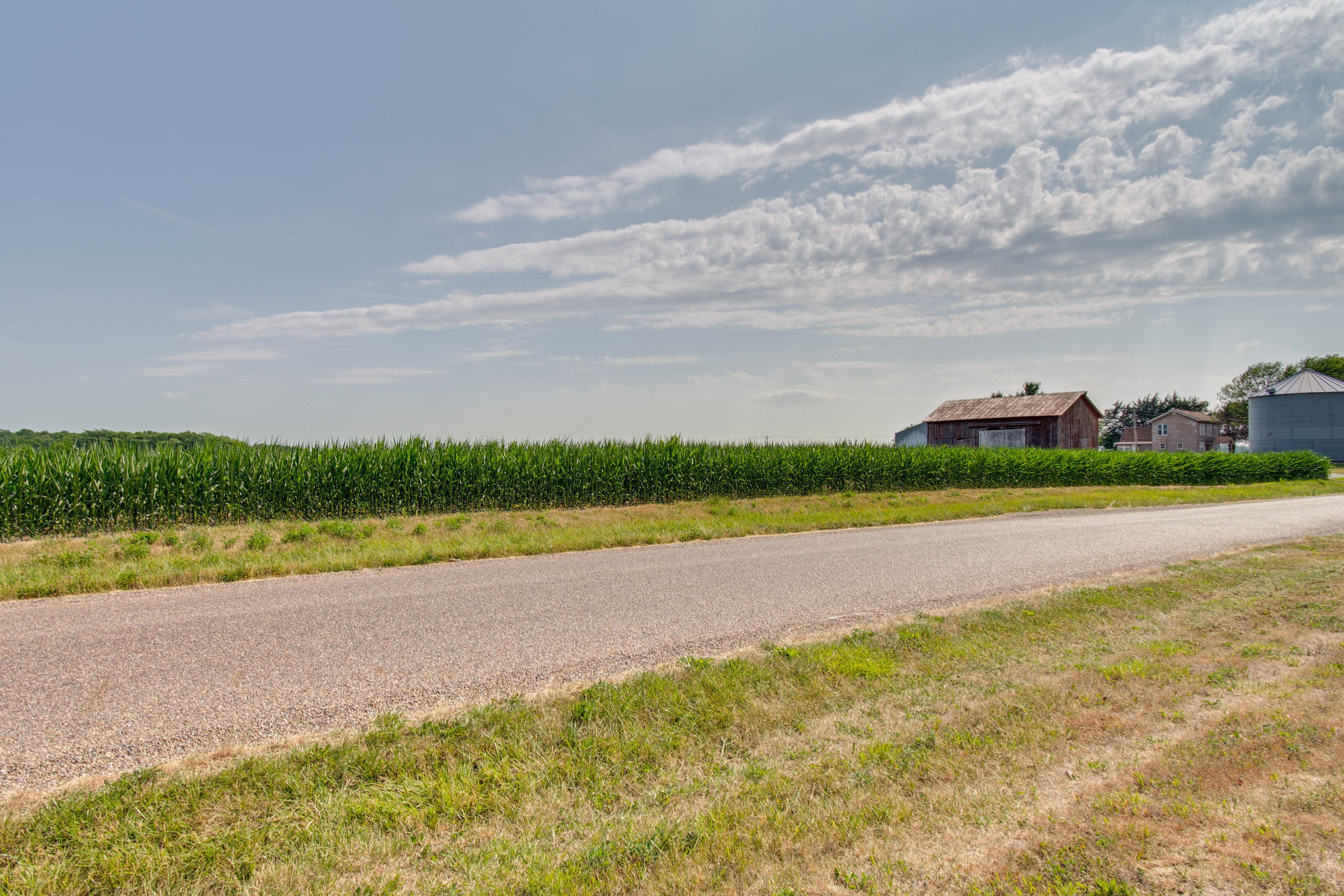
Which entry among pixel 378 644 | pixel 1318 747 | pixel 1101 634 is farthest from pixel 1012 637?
pixel 378 644

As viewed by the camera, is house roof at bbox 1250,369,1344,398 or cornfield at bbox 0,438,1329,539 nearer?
cornfield at bbox 0,438,1329,539

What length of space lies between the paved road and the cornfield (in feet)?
27.7

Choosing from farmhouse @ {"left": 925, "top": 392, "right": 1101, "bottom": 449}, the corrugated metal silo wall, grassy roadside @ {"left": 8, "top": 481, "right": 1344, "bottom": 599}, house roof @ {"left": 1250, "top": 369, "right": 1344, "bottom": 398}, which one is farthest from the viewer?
house roof @ {"left": 1250, "top": 369, "right": 1344, "bottom": 398}

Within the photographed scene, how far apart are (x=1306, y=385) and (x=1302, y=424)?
3.62 m

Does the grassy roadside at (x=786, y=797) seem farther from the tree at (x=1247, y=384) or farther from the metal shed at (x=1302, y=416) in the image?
the tree at (x=1247, y=384)

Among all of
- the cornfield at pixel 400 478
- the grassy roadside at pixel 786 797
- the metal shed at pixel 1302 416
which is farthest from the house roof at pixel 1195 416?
the grassy roadside at pixel 786 797

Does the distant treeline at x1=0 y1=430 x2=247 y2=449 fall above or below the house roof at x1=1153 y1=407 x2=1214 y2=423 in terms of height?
below

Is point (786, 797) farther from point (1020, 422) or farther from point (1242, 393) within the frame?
point (1242, 393)

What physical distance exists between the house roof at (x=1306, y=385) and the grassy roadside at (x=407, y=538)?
47.4 m

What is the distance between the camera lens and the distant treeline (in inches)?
639

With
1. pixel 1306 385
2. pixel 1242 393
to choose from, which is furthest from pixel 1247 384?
pixel 1306 385

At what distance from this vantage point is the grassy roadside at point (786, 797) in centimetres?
294

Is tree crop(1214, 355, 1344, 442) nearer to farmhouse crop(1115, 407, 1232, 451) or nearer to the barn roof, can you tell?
farmhouse crop(1115, 407, 1232, 451)

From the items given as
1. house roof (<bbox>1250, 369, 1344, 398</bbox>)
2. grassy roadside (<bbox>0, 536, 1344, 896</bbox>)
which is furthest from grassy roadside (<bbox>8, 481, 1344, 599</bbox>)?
house roof (<bbox>1250, 369, 1344, 398</bbox>)
